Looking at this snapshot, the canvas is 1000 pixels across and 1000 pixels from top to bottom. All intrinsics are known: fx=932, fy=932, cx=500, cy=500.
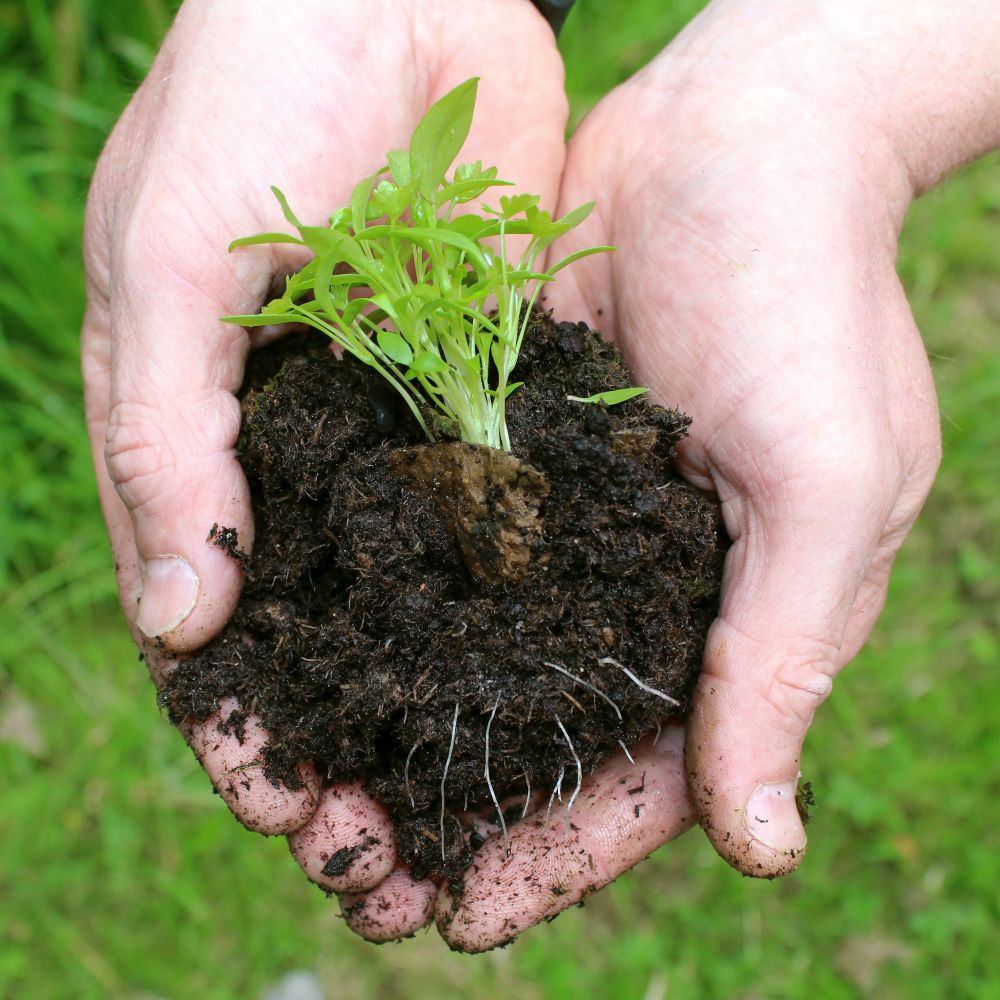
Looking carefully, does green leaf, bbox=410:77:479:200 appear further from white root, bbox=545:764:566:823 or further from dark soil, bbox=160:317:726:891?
white root, bbox=545:764:566:823

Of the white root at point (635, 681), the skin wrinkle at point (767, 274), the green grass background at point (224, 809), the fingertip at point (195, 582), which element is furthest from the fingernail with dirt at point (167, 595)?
the green grass background at point (224, 809)

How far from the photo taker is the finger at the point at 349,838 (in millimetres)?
2051

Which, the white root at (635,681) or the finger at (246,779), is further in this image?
the finger at (246,779)

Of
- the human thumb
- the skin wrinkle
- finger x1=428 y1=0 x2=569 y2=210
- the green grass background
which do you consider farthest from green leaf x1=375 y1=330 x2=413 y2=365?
the green grass background

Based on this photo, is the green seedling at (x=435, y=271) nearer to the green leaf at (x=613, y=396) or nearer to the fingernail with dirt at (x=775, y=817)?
the green leaf at (x=613, y=396)

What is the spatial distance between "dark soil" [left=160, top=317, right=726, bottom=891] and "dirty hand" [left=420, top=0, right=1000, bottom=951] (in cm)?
13

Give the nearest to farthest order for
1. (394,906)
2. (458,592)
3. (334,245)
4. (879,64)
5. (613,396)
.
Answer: (334,245), (613,396), (458,592), (394,906), (879,64)

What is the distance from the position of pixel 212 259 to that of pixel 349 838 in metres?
1.30

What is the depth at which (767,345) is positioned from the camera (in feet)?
6.49

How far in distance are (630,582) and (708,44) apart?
4.97 ft

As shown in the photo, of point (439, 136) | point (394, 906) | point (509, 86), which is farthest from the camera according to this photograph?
point (509, 86)

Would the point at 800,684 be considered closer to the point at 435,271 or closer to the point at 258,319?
the point at 435,271

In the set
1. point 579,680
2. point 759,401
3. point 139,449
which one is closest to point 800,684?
point 579,680

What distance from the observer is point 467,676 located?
185cm
